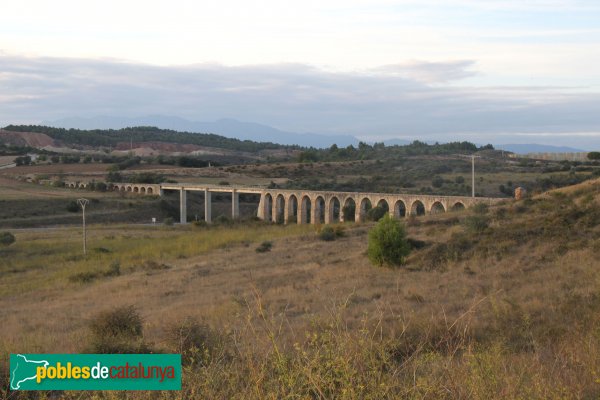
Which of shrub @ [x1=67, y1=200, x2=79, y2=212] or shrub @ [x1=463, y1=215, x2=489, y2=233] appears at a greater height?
shrub @ [x1=463, y1=215, x2=489, y2=233]

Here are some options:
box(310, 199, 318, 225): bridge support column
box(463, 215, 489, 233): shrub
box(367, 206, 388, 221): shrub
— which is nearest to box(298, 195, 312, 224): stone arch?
box(310, 199, 318, 225): bridge support column

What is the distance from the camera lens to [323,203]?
59.6 m

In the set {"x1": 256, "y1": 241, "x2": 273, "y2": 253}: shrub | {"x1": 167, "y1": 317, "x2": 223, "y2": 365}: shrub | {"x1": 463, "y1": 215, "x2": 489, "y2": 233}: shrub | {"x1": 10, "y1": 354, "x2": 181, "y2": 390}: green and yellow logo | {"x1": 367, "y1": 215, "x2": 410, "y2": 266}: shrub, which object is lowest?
{"x1": 256, "y1": 241, "x2": 273, "y2": 253}: shrub

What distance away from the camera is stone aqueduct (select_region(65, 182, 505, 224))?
4650 centimetres

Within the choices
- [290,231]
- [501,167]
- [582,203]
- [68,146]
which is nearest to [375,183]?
[501,167]

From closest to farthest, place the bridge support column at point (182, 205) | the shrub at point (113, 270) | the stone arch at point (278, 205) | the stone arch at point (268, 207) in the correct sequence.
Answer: the shrub at point (113, 270) → the stone arch at point (278, 205) → the stone arch at point (268, 207) → the bridge support column at point (182, 205)

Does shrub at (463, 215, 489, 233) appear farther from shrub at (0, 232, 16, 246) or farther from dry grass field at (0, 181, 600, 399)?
shrub at (0, 232, 16, 246)

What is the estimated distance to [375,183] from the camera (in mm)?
73438

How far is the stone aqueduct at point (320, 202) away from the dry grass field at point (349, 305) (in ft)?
41.0

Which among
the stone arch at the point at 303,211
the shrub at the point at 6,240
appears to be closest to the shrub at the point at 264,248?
the shrub at the point at 6,240

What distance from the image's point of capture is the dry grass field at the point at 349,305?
4.61 m

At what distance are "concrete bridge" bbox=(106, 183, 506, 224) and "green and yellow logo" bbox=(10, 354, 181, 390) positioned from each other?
37.1 metres

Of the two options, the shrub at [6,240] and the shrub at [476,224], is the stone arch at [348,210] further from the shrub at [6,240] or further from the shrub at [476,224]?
the shrub at [476,224]

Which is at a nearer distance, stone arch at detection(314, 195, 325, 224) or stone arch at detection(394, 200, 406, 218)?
stone arch at detection(394, 200, 406, 218)
